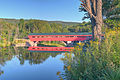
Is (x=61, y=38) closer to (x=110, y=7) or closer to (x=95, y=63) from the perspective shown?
(x=110, y=7)

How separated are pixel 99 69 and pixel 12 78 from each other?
4704 millimetres

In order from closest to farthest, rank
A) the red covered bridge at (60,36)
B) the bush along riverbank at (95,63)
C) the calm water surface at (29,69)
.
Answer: the bush along riverbank at (95,63)
the calm water surface at (29,69)
the red covered bridge at (60,36)

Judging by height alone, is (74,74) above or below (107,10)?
below

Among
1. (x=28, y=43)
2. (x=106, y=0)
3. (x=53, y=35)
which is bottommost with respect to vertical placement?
(x=28, y=43)

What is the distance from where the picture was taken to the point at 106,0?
30.7ft

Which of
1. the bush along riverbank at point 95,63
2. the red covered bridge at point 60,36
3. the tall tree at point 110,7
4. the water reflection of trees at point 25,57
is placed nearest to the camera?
the bush along riverbank at point 95,63

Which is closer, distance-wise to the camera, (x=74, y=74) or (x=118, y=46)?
(x=74, y=74)

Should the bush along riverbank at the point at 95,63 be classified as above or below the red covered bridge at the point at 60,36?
above

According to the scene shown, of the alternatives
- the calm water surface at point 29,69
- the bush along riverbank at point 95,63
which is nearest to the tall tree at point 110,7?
the calm water surface at point 29,69

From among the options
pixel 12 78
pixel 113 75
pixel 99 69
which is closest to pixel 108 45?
pixel 99 69

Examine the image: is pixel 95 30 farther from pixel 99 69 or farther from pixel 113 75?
pixel 113 75

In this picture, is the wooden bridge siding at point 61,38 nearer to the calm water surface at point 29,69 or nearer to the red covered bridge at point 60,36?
Result: the red covered bridge at point 60,36

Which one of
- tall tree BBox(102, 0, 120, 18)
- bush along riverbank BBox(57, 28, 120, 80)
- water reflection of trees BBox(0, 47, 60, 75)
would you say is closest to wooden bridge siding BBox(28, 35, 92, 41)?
water reflection of trees BBox(0, 47, 60, 75)

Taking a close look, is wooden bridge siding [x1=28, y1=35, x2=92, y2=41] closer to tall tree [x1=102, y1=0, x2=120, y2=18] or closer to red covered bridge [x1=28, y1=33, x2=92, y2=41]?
red covered bridge [x1=28, y1=33, x2=92, y2=41]
